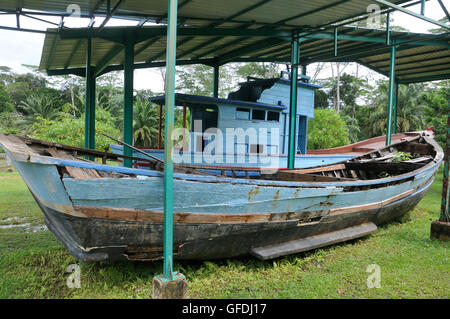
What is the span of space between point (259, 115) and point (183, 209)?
6495 mm

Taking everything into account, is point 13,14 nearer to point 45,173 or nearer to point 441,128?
point 45,173

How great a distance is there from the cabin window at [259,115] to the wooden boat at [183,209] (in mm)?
4448

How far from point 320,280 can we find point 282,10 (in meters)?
5.48

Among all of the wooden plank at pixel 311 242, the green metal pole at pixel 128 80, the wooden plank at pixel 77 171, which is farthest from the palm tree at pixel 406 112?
the wooden plank at pixel 77 171

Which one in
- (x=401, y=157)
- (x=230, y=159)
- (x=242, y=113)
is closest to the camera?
(x=401, y=157)

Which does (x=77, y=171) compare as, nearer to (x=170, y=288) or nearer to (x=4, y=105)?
(x=170, y=288)

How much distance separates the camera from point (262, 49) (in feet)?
32.9

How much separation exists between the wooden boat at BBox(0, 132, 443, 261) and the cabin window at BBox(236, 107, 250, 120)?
4009 millimetres

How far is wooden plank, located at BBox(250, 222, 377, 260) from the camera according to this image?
427cm

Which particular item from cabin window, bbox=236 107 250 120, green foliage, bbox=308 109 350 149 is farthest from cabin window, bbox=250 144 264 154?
green foliage, bbox=308 109 350 149

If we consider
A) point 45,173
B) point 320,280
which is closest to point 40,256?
point 45,173

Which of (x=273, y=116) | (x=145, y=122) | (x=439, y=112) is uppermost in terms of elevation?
(x=439, y=112)

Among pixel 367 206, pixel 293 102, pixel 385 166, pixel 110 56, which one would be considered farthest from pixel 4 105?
pixel 367 206

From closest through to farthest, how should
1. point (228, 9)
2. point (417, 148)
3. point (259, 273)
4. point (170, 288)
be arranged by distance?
point (170, 288) → point (259, 273) → point (228, 9) → point (417, 148)
